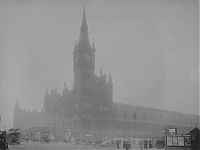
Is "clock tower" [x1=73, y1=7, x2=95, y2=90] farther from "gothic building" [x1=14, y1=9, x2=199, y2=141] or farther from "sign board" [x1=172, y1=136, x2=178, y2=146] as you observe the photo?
"sign board" [x1=172, y1=136, x2=178, y2=146]

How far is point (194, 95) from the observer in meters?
19.0

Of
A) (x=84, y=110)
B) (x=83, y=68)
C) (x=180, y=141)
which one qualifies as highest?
(x=83, y=68)

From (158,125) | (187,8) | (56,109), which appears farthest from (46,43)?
(158,125)

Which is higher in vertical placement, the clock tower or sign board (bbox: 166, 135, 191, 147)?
the clock tower

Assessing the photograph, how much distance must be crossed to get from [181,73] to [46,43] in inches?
324

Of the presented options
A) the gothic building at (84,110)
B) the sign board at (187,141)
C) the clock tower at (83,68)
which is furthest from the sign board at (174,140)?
the gothic building at (84,110)

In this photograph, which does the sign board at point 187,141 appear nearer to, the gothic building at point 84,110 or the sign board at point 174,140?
the sign board at point 174,140

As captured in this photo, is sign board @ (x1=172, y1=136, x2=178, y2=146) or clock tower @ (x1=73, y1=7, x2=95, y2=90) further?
clock tower @ (x1=73, y1=7, x2=95, y2=90)

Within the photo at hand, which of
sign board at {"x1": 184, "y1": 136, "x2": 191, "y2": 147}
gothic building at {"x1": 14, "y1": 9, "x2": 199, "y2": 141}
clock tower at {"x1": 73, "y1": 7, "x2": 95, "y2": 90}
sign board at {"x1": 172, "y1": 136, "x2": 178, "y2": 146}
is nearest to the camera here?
sign board at {"x1": 184, "y1": 136, "x2": 191, "y2": 147}

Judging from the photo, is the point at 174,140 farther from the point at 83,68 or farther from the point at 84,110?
the point at 84,110

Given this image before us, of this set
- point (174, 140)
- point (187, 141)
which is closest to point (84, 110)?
point (174, 140)

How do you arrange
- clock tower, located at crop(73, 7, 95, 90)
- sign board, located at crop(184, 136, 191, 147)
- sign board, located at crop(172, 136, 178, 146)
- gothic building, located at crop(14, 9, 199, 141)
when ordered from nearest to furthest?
sign board, located at crop(184, 136, 191, 147) < sign board, located at crop(172, 136, 178, 146) < clock tower, located at crop(73, 7, 95, 90) < gothic building, located at crop(14, 9, 199, 141)

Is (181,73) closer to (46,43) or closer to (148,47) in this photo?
(148,47)

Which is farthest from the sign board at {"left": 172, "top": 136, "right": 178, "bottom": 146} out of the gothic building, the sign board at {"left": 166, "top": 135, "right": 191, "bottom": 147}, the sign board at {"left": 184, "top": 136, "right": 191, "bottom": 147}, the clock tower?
the gothic building
